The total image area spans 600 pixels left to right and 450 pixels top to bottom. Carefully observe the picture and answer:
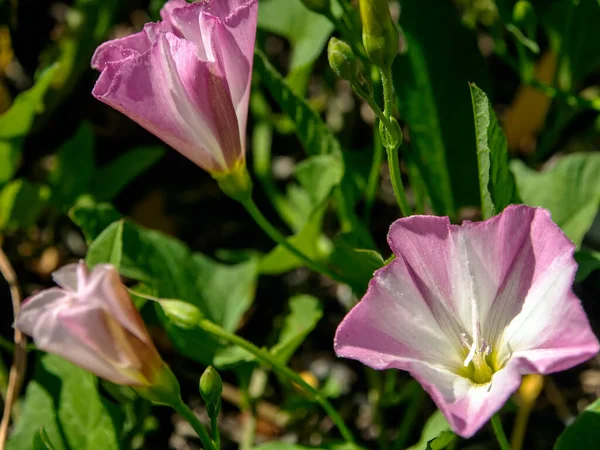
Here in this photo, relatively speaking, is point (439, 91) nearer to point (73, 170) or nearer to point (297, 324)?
point (297, 324)

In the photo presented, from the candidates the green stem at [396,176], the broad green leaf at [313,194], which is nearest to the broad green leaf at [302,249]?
the broad green leaf at [313,194]

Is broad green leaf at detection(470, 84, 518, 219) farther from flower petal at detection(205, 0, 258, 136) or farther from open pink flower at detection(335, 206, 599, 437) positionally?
flower petal at detection(205, 0, 258, 136)

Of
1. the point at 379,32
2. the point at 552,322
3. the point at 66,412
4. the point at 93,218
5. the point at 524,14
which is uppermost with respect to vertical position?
the point at 379,32

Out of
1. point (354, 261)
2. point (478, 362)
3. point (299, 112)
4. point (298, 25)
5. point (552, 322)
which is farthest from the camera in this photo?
point (298, 25)

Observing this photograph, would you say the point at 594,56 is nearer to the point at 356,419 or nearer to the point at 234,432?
the point at 356,419

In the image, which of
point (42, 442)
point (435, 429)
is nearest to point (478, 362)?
point (435, 429)

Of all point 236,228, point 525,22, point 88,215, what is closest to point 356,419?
point 236,228
